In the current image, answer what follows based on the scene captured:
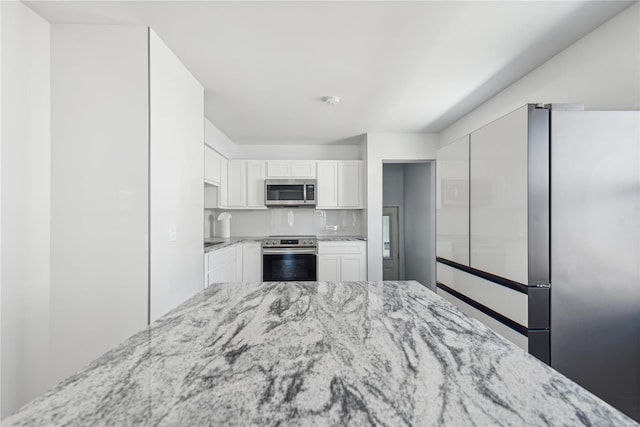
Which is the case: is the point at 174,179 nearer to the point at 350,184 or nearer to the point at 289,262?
the point at 289,262

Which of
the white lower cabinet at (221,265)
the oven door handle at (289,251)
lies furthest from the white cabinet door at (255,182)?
the white lower cabinet at (221,265)

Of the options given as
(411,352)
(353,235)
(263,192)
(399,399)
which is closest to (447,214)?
(411,352)

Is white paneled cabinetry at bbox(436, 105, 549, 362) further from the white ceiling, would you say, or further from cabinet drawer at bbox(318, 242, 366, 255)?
cabinet drawer at bbox(318, 242, 366, 255)

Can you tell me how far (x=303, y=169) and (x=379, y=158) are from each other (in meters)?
1.13

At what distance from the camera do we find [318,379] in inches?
22.1

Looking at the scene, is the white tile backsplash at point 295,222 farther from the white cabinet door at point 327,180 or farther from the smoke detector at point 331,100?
the smoke detector at point 331,100

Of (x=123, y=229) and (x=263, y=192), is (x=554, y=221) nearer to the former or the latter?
(x=123, y=229)

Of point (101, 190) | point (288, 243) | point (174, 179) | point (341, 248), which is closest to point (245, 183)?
point (288, 243)

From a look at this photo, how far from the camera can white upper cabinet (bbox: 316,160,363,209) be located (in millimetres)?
4512

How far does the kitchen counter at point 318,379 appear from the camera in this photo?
46 cm

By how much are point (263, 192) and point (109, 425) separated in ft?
13.7

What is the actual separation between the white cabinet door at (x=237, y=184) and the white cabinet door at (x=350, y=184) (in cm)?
143

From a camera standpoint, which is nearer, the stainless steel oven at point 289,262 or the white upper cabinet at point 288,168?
the stainless steel oven at point 289,262

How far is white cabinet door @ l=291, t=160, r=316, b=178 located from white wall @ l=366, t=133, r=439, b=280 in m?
0.84
